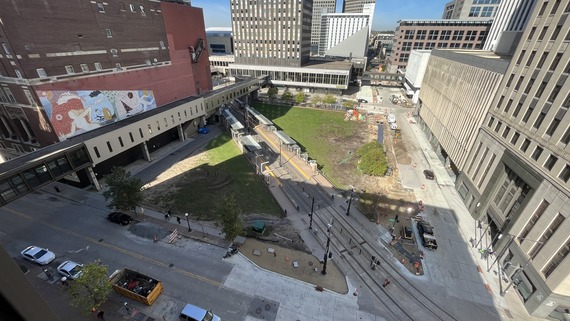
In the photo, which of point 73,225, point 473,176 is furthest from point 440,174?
point 73,225

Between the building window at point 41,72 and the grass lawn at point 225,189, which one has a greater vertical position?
the building window at point 41,72

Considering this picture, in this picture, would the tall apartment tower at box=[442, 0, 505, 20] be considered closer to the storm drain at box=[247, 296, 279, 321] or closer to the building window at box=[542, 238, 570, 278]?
the building window at box=[542, 238, 570, 278]

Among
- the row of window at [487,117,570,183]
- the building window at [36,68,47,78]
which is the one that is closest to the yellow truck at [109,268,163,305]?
the building window at [36,68,47,78]

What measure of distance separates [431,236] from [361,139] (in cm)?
3602

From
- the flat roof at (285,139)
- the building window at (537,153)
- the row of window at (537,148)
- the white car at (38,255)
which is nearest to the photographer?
the row of window at (537,148)

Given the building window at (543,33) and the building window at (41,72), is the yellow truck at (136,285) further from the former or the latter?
the building window at (543,33)

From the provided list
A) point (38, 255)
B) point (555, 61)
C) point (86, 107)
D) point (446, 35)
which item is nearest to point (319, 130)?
point (555, 61)

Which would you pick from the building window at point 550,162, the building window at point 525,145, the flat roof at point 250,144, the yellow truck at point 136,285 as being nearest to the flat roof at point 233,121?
the flat roof at point 250,144

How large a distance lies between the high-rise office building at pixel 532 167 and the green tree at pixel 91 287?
45550 mm

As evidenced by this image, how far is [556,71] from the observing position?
3012 centimetres

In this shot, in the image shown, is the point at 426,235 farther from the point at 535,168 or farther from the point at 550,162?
the point at 550,162

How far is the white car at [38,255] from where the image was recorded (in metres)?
30.9

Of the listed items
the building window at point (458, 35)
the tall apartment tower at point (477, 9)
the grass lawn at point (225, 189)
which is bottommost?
the grass lawn at point (225, 189)

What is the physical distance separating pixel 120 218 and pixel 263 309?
24950 millimetres
